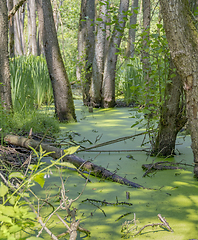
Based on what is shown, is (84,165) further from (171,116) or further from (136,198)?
(171,116)

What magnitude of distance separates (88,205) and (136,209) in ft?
1.01

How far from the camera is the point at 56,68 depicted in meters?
4.18

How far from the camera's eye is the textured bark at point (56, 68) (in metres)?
4.11

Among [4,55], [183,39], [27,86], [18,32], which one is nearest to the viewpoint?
[183,39]

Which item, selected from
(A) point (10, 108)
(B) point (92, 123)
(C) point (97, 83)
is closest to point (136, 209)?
(A) point (10, 108)

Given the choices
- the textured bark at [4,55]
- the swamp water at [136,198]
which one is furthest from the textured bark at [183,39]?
the textured bark at [4,55]

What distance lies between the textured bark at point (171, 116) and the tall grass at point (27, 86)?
1.93m

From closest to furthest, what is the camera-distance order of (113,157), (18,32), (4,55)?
(113,157)
(4,55)
(18,32)

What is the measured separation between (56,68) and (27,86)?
0.85 metres

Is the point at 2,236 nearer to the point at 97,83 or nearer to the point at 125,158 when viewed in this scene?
the point at 125,158

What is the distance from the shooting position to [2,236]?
78 centimetres

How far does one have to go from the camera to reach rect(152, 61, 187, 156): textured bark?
252 cm

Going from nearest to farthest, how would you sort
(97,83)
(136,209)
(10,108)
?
(136,209)
(10,108)
(97,83)

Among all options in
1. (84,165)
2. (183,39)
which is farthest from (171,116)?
(183,39)
